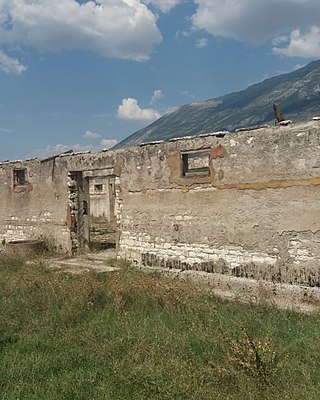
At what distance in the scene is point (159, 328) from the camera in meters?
5.43

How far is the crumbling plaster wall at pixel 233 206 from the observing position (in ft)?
26.3

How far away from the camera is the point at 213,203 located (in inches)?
370

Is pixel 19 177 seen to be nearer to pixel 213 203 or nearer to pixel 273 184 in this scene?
pixel 213 203

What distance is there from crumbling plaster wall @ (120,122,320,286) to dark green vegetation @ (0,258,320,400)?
6.86 ft

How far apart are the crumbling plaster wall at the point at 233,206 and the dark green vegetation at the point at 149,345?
209 centimetres

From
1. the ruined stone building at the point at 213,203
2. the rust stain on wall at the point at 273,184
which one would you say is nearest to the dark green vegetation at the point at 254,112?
the ruined stone building at the point at 213,203

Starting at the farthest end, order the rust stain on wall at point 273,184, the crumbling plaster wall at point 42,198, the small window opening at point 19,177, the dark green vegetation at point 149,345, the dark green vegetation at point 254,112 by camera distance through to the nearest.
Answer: the dark green vegetation at point 254,112
the small window opening at point 19,177
the crumbling plaster wall at point 42,198
the rust stain on wall at point 273,184
the dark green vegetation at point 149,345

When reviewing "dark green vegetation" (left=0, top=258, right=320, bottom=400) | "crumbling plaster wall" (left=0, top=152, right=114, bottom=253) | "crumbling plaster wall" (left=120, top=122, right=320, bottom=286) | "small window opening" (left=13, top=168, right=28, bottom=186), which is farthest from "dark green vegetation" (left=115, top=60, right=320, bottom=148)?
"dark green vegetation" (left=0, top=258, right=320, bottom=400)

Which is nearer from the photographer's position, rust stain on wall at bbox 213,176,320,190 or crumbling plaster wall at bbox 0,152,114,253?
rust stain on wall at bbox 213,176,320,190

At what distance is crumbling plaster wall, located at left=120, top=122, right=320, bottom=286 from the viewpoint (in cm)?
802

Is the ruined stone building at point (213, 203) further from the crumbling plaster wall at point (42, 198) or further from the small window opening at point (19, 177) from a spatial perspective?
the small window opening at point (19, 177)

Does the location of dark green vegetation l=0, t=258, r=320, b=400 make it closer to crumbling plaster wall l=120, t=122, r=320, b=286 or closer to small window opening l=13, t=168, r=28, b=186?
crumbling plaster wall l=120, t=122, r=320, b=286

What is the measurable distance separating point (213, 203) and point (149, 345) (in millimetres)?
4955

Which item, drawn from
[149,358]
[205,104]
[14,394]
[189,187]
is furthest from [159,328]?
[205,104]
